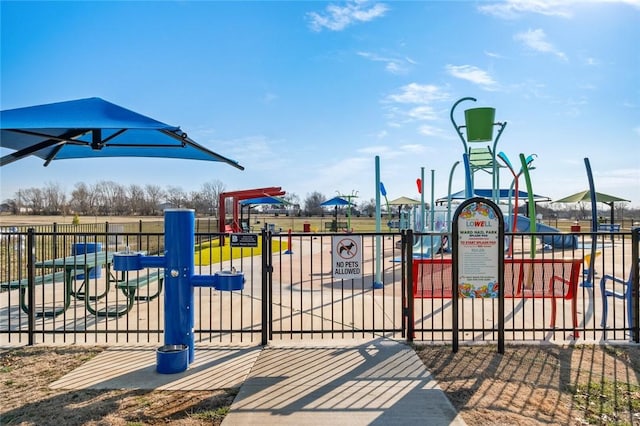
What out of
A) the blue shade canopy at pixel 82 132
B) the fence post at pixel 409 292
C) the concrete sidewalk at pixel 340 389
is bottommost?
the concrete sidewalk at pixel 340 389

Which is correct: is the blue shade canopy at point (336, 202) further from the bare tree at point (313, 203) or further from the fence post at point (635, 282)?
the bare tree at point (313, 203)

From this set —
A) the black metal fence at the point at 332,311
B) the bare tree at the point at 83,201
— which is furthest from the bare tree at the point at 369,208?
the black metal fence at the point at 332,311

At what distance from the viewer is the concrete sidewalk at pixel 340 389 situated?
3.29 meters

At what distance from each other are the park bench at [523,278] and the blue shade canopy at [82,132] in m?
2.82

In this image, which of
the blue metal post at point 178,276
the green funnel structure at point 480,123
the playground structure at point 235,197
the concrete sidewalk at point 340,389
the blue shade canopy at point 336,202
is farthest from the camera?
the blue shade canopy at point 336,202

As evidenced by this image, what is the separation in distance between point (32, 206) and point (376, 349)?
339 ft

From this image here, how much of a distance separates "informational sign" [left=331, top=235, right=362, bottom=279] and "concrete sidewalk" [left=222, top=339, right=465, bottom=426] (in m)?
0.93

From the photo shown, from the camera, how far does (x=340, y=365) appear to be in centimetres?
444

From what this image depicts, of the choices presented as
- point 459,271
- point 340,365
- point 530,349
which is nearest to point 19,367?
point 340,365

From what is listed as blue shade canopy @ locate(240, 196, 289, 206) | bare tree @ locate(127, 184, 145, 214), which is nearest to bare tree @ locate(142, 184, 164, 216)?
bare tree @ locate(127, 184, 145, 214)

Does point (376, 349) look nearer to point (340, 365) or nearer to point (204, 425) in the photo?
point (340, 365)

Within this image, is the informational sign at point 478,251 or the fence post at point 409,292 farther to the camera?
the fence post at point 409,292

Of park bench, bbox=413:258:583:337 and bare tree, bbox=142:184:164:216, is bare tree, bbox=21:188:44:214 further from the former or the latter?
park bench, bbox=413:258:583:337

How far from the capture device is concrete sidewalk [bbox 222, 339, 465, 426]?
3293 millimetres
